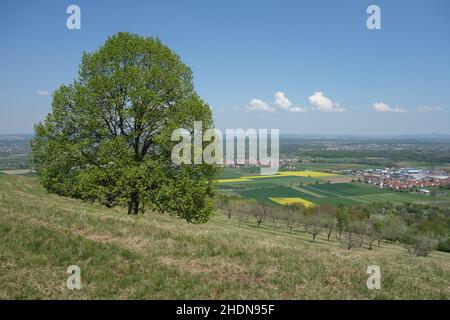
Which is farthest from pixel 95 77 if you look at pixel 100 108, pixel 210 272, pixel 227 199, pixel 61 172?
pixel 227 199

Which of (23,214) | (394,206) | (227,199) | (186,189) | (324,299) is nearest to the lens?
(324,299)

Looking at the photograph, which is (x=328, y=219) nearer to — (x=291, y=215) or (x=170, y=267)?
(x=291, y=215)

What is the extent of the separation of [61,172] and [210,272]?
14.6 meters

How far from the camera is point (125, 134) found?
74.1ft

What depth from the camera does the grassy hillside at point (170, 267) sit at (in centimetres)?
1024

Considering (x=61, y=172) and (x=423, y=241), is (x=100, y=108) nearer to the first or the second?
(x=61, y=172)

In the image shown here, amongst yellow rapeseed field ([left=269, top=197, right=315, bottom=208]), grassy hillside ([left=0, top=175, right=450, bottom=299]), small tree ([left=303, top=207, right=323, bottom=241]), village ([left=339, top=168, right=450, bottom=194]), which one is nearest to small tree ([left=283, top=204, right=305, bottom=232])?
small tree ([left=303, top=207, right=323, bottom=241])

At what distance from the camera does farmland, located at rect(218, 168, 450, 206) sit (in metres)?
121

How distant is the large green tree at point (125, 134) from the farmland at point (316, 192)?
304 ft

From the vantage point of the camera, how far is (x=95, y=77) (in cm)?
2178

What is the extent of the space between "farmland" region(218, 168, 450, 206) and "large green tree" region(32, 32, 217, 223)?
304 ft

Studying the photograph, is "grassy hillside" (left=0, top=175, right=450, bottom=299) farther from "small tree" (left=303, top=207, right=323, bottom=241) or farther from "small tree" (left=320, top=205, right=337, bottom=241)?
"small tree" (left=320, top=205, right=337, bottom=241)

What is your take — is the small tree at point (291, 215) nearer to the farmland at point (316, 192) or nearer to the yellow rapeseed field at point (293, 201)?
the yellow rapeseed field at point (293, 201)

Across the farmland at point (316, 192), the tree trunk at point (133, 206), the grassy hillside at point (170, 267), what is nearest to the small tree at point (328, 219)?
the farmland at point (316, 192)
